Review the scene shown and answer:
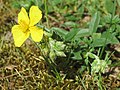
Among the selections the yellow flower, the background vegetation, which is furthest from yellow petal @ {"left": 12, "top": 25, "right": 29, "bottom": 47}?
the background vegetation

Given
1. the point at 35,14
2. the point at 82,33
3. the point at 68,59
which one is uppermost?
the point at 35,14

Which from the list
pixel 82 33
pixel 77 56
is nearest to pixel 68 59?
pixel 77 56

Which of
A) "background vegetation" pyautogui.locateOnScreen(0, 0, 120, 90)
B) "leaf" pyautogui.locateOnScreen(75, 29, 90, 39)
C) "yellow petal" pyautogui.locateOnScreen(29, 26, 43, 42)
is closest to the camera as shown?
"yellow petal" pyautogui.locateOnScreen(29, 26, 43, 42)

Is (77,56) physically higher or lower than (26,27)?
lower

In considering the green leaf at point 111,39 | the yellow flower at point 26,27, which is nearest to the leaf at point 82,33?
the green leaf at point 111,39

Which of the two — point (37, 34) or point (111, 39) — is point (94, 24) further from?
point (37, 34)

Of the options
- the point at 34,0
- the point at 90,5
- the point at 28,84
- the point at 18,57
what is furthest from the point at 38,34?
the point at 90,5

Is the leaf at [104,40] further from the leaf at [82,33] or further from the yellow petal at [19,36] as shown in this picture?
the yellow petal at [19,36]

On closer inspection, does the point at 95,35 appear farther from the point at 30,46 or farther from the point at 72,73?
the point at 30,46

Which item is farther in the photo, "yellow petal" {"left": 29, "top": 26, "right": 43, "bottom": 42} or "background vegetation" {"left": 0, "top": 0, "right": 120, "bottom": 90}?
"background vegetation" {"left": 0, "top": 0, "right": 120, "bottom": 90}

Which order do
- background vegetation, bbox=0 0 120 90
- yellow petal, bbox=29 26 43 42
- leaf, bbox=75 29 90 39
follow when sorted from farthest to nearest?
leaf, bbox=75 29 90 39
background vegetation, bbox=0 0 120 90
yellow petal, bbox=29 26 43 42

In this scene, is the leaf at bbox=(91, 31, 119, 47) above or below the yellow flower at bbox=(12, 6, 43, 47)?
below

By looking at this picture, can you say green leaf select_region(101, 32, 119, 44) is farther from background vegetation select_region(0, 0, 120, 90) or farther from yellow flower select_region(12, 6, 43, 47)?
yellow flower select_region(12, 6, 43, 47)
